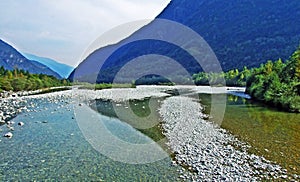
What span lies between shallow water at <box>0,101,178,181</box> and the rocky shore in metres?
1.25

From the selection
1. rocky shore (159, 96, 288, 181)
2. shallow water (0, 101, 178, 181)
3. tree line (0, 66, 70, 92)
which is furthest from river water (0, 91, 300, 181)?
tree line (0, 66, 70, 92)

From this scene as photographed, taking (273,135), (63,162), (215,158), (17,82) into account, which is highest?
(17,82)

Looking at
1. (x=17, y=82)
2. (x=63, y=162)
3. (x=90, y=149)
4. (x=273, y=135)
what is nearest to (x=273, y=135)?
(x=273, y=135)

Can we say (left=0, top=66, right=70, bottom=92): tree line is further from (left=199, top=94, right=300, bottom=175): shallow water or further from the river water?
(left=199, top=94, right=300, bottom=175): shallow water

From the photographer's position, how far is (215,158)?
47.7ft

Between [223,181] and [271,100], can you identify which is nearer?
[223,181]

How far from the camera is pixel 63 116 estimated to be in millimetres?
29703

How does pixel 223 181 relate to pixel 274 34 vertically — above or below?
below

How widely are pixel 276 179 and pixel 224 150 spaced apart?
4506 millimetres

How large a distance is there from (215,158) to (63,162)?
8334 millimetres

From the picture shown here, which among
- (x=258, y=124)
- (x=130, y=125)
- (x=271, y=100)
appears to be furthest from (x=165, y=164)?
(x=271, y=100)

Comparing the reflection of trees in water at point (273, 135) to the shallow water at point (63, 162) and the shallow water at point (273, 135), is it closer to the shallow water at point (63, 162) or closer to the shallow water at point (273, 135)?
the shallow water at point (273, 135)

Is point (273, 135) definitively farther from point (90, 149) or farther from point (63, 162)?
point (63, 162)

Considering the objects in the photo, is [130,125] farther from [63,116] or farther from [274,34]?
[274,34]
